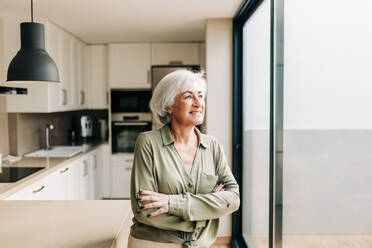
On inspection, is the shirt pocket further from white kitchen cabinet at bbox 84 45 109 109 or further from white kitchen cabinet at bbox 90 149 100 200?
white kitchen cabinet at bbox 84 45 109 109

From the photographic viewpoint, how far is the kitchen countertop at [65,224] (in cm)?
151

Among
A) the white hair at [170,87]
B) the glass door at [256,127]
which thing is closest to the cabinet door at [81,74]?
the glass door at [256,127]

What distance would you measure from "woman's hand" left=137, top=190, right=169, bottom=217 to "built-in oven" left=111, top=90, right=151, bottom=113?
361 centimetres

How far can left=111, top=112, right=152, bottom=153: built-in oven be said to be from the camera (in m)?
4.91

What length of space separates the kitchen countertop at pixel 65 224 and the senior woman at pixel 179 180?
19cm

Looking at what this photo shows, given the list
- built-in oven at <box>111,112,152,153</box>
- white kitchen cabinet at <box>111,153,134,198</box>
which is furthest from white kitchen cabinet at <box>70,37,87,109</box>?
white kitchen cabinet at <box>111,153,134,198</box>

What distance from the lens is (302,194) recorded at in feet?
6.06

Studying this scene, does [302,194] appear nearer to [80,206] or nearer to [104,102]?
[80,206]

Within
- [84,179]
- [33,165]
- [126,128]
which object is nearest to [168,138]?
[33,165]

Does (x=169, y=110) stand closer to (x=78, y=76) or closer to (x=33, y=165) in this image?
(x=33, y=165)

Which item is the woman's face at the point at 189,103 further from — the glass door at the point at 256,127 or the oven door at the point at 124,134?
the oven door at the point at 124,134

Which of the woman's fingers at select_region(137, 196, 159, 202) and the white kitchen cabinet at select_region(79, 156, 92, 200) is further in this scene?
the white kitchen cabinet at select_region(79, 156, 92, 200)

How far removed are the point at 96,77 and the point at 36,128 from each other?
126 cm

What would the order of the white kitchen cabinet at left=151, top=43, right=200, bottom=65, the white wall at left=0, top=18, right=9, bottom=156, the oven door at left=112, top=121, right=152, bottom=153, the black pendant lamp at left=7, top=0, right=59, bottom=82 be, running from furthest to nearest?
the oven door at left=112, top=121, right=152, bottom=153
the white kitchen cabinet at left=151, top=43, right=200, bottom=65
the white wall at left=0, top=18, right=9, bottom=156
the black pendant lamp at left=7, top=0, right=59, bottom=82
